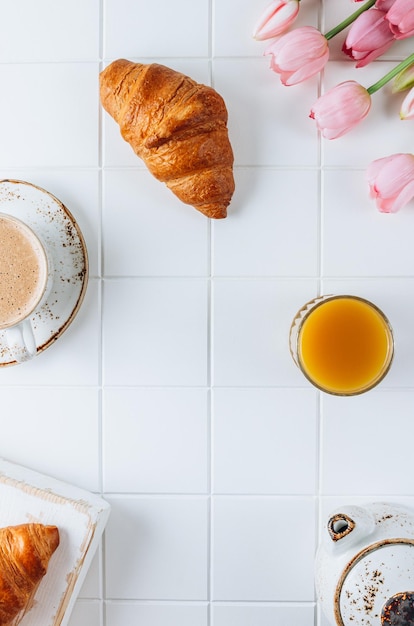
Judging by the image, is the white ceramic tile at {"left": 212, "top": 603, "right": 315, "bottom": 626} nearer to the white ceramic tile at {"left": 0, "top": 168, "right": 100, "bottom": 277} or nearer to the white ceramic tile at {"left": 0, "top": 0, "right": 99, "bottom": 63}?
the white ceramic tile at {"left": 0, "top": 168, "right": 100, "bottom": 277}

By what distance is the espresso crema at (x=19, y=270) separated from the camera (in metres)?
0.91

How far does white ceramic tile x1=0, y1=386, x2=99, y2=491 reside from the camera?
105 cm

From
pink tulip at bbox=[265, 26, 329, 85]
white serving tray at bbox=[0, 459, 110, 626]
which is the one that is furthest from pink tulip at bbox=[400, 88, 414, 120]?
white serving tray at bbox=[0, 459, 110, 626]

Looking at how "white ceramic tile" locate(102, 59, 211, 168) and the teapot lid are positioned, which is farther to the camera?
"white ceramic tile" locate(102, 59, 211, 168)

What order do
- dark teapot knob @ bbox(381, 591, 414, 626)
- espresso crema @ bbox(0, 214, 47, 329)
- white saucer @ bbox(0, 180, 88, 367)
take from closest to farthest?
1. dark teapot knob @ bbox(381, 591, 414, 626)
2. espresso crema @ bbox(0, 214, 47, 329)
3. white saucer @ bbox(0, 180, 88, 367)

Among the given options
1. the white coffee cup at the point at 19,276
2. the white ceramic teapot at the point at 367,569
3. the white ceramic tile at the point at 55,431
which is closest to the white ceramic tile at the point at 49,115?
the white coffee cup at the point at 19,276

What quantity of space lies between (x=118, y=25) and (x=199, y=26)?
0.14 metres

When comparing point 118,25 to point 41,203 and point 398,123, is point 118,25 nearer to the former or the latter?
point 41,203

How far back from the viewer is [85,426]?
1055 mm

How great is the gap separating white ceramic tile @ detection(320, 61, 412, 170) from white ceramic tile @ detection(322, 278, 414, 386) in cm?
20

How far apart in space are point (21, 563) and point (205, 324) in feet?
1.56

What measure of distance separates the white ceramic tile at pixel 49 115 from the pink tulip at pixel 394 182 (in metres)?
0.47

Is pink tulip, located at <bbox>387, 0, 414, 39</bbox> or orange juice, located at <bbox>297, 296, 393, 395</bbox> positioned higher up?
pink tulip, located at <bbox>387, 0, 414, 39</bbox>

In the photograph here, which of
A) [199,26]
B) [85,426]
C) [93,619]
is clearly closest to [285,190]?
[199,26]
